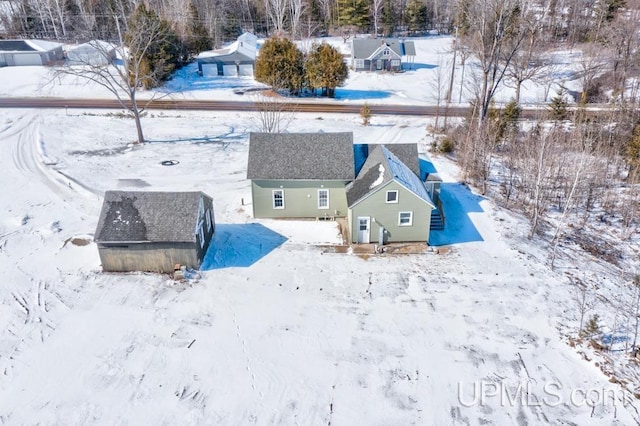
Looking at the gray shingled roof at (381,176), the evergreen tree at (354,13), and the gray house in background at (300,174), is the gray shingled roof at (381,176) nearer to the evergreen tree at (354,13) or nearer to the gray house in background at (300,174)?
the gray house in background at (300,174)

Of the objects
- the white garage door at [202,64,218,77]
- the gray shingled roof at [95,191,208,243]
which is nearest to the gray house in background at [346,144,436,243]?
the gray shingled roof at [95,191,208,243]

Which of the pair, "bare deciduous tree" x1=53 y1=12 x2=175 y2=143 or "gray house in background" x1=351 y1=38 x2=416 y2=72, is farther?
"gray house in background" x1=351 y1=38 x2=416 y2=72

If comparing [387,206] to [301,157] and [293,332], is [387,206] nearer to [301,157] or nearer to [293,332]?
[301,157]

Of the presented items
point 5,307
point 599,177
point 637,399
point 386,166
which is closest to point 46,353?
point 5,307

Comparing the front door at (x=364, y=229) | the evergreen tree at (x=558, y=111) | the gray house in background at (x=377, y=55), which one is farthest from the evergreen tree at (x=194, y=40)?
the front door at (x=364, y=229)

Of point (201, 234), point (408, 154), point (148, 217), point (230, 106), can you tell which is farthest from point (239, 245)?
point (230, 106)

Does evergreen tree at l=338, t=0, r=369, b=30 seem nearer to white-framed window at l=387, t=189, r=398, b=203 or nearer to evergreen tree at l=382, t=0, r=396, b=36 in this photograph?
evergreen tree at l=382, t=0, r=396, b=36
